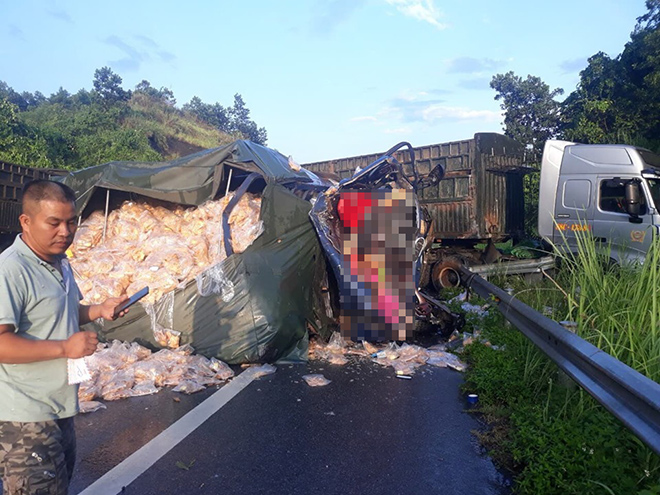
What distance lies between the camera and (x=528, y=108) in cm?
2241

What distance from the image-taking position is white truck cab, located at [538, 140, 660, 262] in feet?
26.9

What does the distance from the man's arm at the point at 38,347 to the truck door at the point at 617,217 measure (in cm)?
786

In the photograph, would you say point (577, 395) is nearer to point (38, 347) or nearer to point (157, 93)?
point (38, 347)

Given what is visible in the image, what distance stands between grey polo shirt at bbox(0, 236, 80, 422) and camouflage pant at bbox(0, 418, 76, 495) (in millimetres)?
48

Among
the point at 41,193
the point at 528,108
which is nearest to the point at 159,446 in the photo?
the point at 41,193

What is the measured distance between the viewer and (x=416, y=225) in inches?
279

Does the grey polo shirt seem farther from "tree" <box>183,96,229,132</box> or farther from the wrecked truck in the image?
"tree" <box>183,96,229,132</box>

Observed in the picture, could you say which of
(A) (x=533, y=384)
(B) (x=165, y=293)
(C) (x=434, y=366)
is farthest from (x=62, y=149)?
(A) (x=533, y=384)

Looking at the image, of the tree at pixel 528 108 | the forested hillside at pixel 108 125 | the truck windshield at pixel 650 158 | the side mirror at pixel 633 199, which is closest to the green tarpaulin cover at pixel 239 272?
the side mirror at pixel 633 199

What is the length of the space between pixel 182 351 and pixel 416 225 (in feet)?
11.6

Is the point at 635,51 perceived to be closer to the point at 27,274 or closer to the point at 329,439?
the point at 329,439

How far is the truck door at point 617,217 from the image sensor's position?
8.14 metres

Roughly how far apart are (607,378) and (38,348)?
2.72 meters

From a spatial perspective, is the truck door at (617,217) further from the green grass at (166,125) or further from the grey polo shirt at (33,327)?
the green grass at (166,125)
